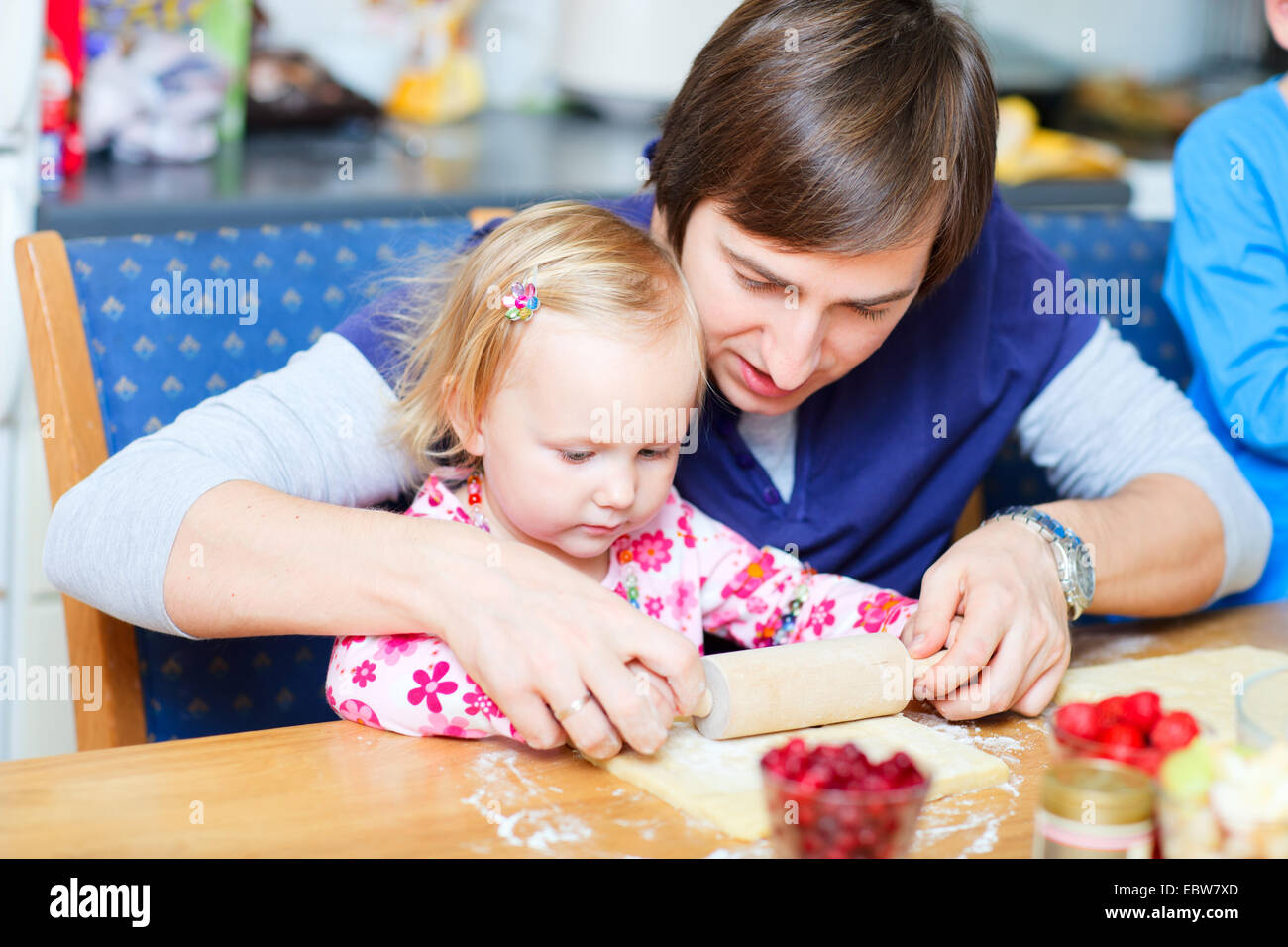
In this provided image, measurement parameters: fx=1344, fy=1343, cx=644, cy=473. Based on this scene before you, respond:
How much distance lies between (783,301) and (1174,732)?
1.77 feet

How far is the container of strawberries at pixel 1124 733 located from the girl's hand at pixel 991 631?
236 millimetres

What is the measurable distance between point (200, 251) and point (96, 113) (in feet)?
3.26

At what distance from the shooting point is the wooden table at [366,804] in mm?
871

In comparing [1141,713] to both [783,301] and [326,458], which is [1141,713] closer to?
[783,301]

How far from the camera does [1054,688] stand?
3.79 feet

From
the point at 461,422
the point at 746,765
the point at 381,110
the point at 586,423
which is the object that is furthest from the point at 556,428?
the point at 381,110

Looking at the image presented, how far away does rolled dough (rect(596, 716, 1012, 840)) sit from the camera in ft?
3.02

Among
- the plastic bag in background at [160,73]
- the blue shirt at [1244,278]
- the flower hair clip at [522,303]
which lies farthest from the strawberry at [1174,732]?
the plastic bag in background at [160,73]

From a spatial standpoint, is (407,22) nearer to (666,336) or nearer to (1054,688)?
(666,336)

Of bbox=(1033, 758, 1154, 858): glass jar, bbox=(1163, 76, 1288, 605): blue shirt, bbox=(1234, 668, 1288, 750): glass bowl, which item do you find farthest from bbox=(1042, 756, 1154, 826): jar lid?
bbox=(1163, 76, 1288, 605): blue shirt

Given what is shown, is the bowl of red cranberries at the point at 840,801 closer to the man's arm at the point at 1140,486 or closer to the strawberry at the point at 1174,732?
the strawberry at the point at 1174,732

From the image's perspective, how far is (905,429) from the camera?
1467 millimetres

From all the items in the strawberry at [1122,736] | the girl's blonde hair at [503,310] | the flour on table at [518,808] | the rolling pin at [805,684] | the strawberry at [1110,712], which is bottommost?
the flour on table at [518,808]
